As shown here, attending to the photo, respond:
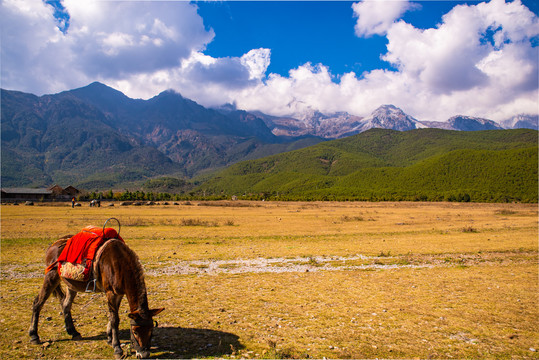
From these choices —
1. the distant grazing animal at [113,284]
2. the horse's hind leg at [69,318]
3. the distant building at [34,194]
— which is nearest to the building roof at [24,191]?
the distant building at [34,194]

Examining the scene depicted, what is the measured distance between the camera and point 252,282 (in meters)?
11.0

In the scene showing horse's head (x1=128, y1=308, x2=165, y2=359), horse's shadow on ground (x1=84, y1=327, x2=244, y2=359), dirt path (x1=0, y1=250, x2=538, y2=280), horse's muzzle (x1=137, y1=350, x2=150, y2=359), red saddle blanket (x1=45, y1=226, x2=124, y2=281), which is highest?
red saddle blanket (x1=45, y1=226, x2=124, y2=281)

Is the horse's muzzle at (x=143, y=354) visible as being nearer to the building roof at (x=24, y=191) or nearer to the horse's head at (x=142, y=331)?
the horse's head at (x=142, y=331)

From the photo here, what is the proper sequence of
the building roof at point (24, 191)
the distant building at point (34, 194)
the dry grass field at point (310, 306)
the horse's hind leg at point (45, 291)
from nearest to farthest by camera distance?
1. the dry grass field at point (310, 306)
2. the horse's hind leg at point (45, 291)
3. the distant building at point (34, 194)
4. the building roof at point (24, 191)

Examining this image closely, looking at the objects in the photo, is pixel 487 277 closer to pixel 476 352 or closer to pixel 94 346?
pixel 476 352

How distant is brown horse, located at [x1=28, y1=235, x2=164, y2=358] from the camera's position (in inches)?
216

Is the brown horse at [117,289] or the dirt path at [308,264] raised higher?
the brown horse at [117,289]

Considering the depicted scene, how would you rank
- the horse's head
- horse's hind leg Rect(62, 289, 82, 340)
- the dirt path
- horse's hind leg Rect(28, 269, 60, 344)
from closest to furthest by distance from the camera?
the horse's head
horse's hind leg Rect(28, 269, 60, 344)
horse's hind leg Rect(62, 289, 82, 340)
the dirt path

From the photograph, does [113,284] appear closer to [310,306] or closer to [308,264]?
[310,306]

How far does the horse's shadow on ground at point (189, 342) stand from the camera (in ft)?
19.1

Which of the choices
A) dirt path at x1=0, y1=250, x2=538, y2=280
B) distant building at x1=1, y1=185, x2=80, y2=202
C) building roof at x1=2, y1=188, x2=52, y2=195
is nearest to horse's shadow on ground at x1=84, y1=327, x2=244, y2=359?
dirt path at x1=0, y1=250, x2=538, y2=280

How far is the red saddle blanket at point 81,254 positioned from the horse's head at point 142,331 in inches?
67.6

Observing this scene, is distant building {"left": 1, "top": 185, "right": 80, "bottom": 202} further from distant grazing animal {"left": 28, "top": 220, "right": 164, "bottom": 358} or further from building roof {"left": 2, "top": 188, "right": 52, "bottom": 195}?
distant grazing animal {"left": 28, "top": 220, "right": 164, "bottom": 358}

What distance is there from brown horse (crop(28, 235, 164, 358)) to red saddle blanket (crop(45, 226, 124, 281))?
0.59 feet
